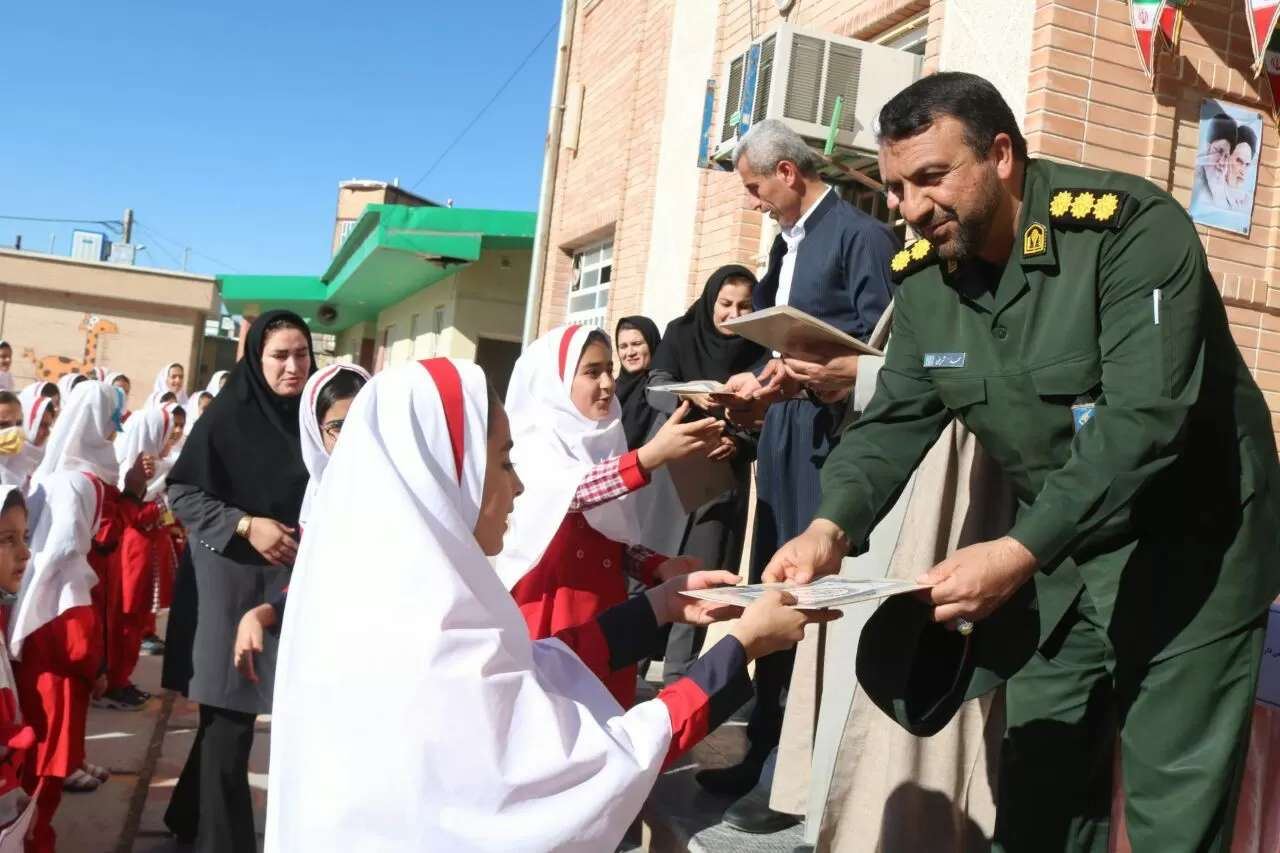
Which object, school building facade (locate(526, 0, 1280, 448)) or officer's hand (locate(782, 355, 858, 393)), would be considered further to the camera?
school building facade (locate(526, 0, 1280, 448))

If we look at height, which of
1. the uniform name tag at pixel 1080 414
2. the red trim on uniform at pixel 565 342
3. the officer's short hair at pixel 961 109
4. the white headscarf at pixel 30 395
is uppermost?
the officer's short hair at pixel 961 109

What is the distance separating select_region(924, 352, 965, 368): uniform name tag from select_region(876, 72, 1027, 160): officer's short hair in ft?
1.53

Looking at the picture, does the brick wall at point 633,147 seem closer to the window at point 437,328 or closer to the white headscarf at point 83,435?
the white headscarf at point 83,435

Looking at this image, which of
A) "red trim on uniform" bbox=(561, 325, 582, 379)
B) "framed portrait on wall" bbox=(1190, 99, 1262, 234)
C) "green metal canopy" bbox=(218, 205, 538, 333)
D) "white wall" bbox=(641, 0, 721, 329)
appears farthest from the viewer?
"green metal canopy" bbox=(218, 205, 538, 333)

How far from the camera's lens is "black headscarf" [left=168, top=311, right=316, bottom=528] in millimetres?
4020

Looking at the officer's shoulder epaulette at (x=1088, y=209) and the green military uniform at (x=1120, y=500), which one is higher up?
the officer's shoulder epaulette at (x=1088, y=209)

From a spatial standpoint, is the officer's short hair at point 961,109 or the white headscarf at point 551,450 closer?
the officer's short hair at point 961,109

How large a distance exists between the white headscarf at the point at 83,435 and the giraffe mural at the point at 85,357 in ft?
78.4

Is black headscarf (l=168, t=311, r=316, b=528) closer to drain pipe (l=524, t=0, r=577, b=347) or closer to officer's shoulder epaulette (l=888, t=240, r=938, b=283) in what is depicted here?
officer's shoulder epaulette (l=888, t=240, r=938, b=283)

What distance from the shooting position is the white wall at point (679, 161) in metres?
8.58

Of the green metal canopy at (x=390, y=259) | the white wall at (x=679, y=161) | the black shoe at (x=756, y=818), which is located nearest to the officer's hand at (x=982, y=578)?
the black shoe at (x=756, y=818)

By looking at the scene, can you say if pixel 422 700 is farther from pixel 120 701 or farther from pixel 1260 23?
pixel 120 701

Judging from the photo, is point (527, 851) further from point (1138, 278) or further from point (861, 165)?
point (861, 165)

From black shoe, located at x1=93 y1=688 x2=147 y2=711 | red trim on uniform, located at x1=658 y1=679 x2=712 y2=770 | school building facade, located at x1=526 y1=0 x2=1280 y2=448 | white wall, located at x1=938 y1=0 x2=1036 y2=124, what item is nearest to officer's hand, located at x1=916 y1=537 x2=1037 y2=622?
red trim on uniform, located at x1=658 y1=679 x2=712 y2=770
